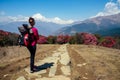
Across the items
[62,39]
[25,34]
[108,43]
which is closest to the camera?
[25,34]

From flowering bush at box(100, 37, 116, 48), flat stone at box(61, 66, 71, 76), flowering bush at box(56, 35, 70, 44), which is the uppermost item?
flowering bush at box(56, 35, 70, 44)

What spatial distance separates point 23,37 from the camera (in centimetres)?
847

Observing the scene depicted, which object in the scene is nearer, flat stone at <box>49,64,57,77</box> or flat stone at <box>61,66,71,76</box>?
flat stone at <box>49,64,57,77</box>

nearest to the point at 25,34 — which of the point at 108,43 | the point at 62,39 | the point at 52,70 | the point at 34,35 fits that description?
the point at 34,35

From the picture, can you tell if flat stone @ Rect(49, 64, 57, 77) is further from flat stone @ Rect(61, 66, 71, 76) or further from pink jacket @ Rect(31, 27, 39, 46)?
pink jacket @ Rect(31, 27, 39, 46)

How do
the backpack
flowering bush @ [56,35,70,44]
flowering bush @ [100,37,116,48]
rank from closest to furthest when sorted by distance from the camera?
the backpack < flowering bush @ [56,35,70,44] < flowering bush @ [100,37,116,48]

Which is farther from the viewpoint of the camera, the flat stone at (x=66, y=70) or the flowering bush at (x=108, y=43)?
the flowering bush at (x=108, y=43)

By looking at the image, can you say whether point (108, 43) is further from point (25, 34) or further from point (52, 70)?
point (25, 34)

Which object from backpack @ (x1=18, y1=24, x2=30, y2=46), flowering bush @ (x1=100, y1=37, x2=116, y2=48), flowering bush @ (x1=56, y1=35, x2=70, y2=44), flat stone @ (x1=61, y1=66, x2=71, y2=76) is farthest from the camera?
flowering bush @ (x1=100, y1=37, x2=116, y2=48)

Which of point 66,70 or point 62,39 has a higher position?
point 62,39

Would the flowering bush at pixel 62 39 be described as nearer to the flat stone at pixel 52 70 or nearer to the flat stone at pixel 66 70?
the flat stone at pixel 52 70

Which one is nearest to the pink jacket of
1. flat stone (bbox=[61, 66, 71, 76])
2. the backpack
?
the backpack

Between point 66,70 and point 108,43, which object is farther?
point 108,43

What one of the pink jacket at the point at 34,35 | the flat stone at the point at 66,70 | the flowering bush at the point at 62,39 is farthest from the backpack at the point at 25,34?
the flowering bush at the point at 62,39
